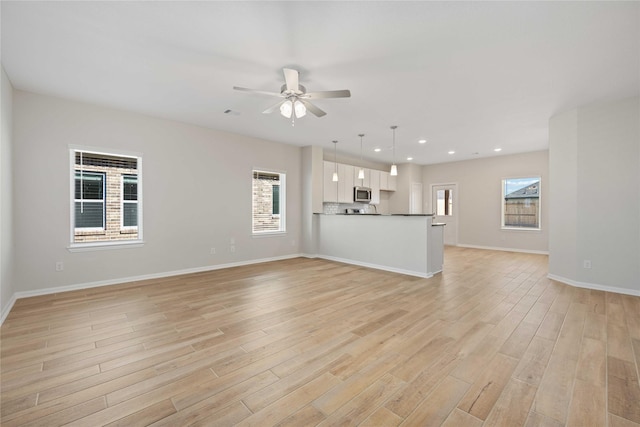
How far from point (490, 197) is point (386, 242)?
4636mm

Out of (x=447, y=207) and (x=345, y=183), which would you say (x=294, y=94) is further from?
(x=447, y=207)

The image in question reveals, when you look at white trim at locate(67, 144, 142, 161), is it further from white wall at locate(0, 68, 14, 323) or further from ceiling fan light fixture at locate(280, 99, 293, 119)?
ceiling fan light fixture at locate(280, 99, 293, 119)

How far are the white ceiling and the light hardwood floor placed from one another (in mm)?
2699

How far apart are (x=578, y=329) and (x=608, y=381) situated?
0.97 meters

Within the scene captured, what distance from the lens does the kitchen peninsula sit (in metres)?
4.84

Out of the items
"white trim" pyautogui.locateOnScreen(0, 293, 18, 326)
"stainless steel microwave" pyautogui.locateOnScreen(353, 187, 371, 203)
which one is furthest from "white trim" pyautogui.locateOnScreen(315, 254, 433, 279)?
"white trim" pyautogui.locateOnScreen(0, 293, 18, 326)

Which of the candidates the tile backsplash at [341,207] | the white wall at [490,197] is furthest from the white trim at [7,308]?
the white wall at [490,197]

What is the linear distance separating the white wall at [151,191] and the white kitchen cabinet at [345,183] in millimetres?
1235

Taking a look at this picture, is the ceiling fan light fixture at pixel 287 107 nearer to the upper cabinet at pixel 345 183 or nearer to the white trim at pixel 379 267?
the white trim at pixel 379 267

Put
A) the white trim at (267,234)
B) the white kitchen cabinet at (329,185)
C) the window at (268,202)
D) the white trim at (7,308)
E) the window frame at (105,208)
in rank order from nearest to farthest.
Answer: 1. the white trim at (7,308)
2. the window frame at (105,208)
3. the white trim at (267,234)
4. the window at (268,202)
5. the white kitchen cabinet at (329,185)

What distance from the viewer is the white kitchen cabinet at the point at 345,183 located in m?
7.44

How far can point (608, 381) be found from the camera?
1.89 metres

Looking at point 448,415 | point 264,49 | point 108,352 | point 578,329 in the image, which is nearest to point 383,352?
point 448,415

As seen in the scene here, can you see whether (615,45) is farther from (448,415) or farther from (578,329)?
(448,415)
